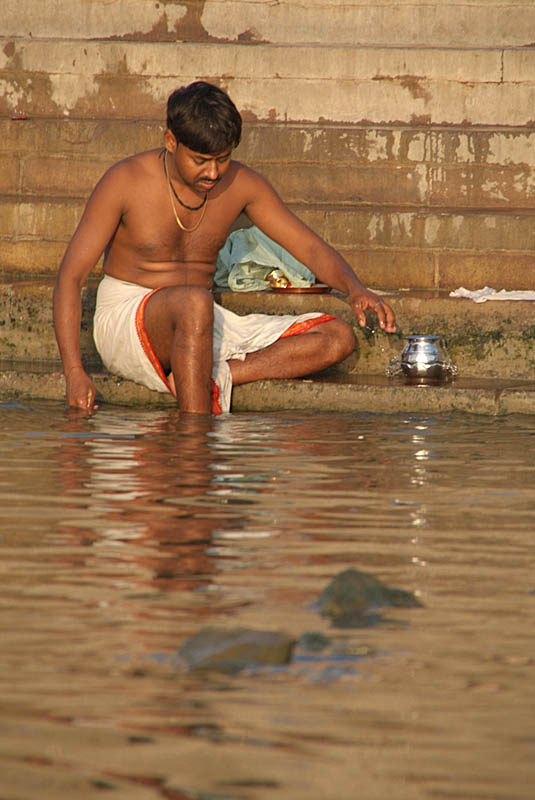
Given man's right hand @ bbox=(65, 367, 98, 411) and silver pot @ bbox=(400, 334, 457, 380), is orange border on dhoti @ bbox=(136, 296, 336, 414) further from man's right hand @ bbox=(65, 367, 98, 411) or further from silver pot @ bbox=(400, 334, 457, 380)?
silver pot @ bbox=(400, 334, 457, 380)

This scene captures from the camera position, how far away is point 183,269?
6895mm

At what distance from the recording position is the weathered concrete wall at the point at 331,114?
8.52 metres

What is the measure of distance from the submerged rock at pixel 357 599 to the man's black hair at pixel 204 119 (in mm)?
3357

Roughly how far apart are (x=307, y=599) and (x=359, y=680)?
56cm

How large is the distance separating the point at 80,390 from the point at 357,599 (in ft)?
11.1

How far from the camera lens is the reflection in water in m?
2.17

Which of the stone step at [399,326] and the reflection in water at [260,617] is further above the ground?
the stone step at [399,326]

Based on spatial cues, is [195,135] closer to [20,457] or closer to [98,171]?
[20,457]

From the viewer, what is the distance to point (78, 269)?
6.41 m

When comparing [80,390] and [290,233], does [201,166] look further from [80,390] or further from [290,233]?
[80,390]

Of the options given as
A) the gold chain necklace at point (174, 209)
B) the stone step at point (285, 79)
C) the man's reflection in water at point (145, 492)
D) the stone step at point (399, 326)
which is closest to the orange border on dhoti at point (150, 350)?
the man's reflection in water at point (145, 492)

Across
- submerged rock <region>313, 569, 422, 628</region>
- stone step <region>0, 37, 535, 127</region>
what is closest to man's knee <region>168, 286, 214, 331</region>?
stone step <region>0, 37, 535, 127</region>

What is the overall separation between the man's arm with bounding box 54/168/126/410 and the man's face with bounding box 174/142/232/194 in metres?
0.37

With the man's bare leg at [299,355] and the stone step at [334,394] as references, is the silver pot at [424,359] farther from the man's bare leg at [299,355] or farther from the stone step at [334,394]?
the man's bare leg at [299,355]
